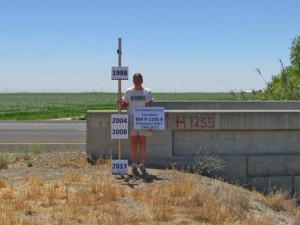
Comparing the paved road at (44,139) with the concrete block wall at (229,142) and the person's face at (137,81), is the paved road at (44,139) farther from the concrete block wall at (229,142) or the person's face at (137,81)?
the person's face at (137,81)

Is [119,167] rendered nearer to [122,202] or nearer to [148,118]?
[148,118]

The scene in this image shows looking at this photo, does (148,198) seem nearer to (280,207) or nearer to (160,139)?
(280,207)

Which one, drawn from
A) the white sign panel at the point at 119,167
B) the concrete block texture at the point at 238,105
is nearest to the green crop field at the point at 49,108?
the concrete block texture at the point at 238,105

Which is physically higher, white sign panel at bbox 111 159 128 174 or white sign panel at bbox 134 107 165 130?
white sign panel at bbox 134 107 165 130

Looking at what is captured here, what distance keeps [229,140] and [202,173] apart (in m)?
0.98

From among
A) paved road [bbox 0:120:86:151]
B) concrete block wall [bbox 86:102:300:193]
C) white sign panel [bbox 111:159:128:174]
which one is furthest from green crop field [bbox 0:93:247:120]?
white sign panel [bbox 111:159:128:174]

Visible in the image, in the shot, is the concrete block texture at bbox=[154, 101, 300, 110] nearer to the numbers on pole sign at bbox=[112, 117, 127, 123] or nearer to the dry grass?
the numbers on pole sign at bbox=[112, 117, 127, 123]

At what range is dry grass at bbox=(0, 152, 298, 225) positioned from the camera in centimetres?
643

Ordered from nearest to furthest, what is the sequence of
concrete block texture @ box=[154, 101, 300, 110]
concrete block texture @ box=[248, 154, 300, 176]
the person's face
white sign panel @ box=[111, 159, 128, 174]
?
white sign panel @ box=[111, 159, 128, 174], the person's face, concrete block texture @ box=[248, 154, 300, 176], concrete block texture @ box=[154, 101, 300, 110]

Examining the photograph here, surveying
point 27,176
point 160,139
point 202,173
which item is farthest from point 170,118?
point 27,176

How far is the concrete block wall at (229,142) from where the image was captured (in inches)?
408

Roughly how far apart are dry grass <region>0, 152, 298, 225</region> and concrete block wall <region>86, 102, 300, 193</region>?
145 centimetres

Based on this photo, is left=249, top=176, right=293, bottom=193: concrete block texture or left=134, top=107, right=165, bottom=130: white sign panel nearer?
left=134, top=107, right=165, bottom=130: white sign panel

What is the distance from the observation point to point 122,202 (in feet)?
23.8
